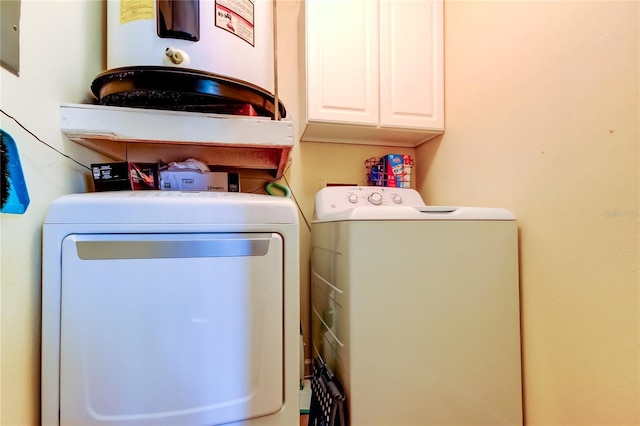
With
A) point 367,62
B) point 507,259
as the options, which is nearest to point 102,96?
point 367,62

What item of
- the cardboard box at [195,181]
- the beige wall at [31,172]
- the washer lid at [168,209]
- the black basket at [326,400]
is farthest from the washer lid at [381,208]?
the beige wall at [31,172]

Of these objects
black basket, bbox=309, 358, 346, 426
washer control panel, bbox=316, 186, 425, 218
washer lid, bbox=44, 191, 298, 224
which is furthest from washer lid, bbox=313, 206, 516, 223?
black basket, bbox=309, 358, 346, 426

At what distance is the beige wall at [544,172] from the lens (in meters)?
0.71

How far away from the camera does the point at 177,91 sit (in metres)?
0.88

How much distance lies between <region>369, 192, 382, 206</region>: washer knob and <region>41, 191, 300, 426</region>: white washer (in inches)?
31.6

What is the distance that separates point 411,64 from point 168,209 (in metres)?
1.38

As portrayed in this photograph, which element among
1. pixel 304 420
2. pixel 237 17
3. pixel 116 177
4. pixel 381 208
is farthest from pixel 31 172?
pixel 304 420

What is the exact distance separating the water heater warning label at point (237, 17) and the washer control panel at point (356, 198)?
2.55 feet

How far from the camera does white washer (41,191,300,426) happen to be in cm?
72

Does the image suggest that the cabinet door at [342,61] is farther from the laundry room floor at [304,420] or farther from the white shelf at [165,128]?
the laundry room floor at [304,420]

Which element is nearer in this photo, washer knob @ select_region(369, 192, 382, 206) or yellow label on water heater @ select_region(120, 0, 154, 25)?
yellow label on water heater @ select_region(120, 0, 154, 25)

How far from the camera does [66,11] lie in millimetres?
889

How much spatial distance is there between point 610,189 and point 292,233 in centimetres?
90

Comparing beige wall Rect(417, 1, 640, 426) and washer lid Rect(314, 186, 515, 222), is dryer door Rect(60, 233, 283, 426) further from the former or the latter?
beige wall Rect(417, 1, 640, 426)
